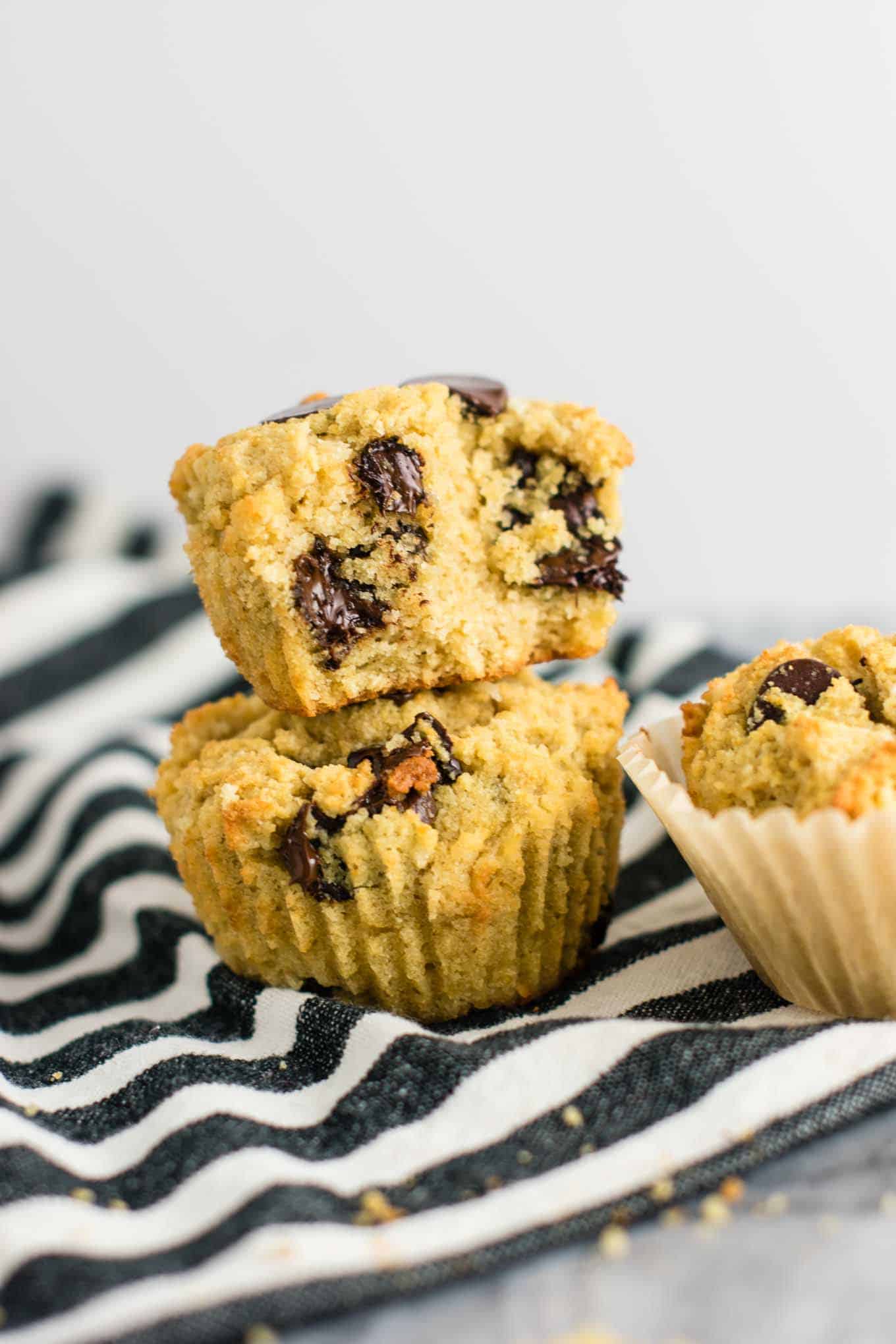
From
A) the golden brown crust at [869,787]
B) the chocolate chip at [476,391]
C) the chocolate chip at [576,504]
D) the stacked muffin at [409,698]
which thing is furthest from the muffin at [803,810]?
the chocolate chip at [476,391]

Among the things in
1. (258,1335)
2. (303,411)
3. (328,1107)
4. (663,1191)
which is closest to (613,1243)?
(663,1191)

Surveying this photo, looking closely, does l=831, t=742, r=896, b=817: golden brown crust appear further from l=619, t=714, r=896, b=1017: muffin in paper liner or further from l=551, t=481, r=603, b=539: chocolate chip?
l=551, t=481, r=603, b=539: chocolate chip

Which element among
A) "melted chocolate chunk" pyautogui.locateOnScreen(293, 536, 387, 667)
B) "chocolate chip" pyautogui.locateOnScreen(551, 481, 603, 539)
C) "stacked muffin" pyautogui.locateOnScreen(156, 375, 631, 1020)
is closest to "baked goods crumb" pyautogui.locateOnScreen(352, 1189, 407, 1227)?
"stacked muffin" pyautogui.locateOnScreen(156, 375, 631, 1020)

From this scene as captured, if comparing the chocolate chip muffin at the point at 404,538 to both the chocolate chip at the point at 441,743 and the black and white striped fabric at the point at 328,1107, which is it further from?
the black and white striped fabric at the point at 328,1107

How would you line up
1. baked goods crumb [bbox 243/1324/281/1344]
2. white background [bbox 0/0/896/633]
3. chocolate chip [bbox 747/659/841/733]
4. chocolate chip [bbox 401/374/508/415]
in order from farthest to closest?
1. white background [bbox 0/0/896/633]
2. chocolate chip [bbox 401/374/508/415]
3. chocolate chip [bbox 747/659/841/733]
4. baked goods crumb [bbox 243/1324/281/1344]

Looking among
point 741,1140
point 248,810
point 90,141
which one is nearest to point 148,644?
point 90,141

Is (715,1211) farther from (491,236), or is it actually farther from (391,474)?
(491,236)

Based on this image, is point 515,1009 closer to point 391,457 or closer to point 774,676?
point 774,676
